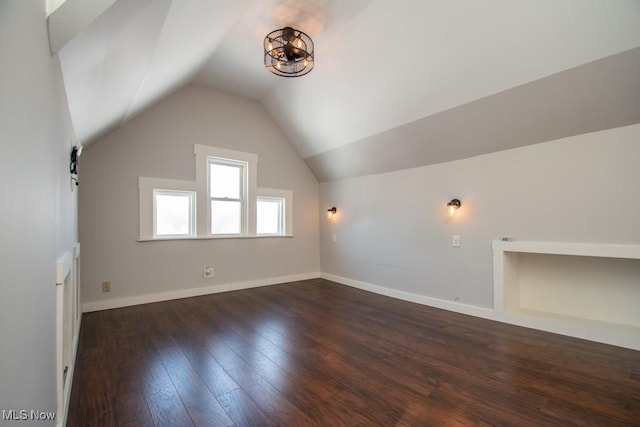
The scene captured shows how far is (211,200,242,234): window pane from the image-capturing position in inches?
179

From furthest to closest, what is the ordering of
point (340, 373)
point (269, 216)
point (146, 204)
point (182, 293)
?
point (269, 216) → point (182, 293) → point (146, 204) → point (340, 373)

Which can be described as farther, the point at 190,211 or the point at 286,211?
the point at 286,211

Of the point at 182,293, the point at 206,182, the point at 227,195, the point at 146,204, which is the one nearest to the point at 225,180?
the point at 227,195

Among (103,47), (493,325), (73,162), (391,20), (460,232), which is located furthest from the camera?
(460,232)

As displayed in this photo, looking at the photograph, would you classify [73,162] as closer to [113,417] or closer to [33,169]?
[33,169]

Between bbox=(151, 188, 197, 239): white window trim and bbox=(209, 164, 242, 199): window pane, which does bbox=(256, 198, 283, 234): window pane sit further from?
bbox=(151, 188, 197, 239): white window trim

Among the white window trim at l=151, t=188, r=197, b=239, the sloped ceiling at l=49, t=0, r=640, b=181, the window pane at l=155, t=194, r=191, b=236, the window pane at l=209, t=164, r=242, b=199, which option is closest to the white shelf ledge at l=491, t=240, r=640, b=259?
the sloped ceiling at l=49, t=0, r=640, b=181

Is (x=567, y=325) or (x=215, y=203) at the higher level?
(x=215, y=203)

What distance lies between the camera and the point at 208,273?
4348 millimetres

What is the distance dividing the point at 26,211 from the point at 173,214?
11.5 feet

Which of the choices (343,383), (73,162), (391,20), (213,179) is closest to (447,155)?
(391,20)

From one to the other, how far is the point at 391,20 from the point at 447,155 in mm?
1709

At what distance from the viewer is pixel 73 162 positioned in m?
2.22

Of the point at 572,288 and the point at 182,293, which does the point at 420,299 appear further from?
the point at 182,293
